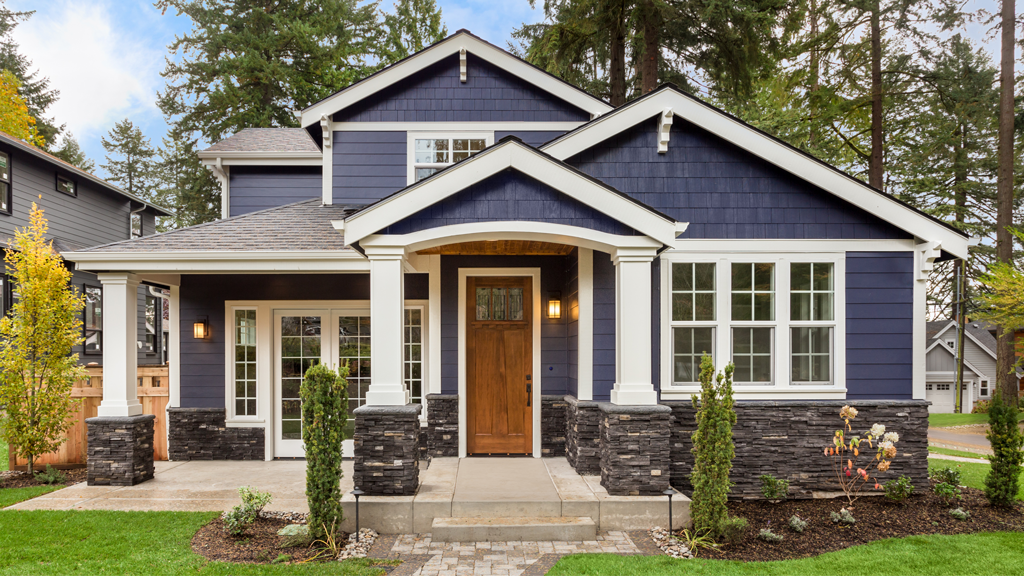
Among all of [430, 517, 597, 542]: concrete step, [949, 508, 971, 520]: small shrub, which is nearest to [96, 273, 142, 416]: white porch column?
[430, 517, 597, 542]: concrete step

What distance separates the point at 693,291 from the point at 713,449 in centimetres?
214

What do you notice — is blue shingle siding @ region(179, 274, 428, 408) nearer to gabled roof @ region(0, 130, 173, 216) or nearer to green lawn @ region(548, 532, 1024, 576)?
green lawn @ region(548, 532, 1024, 576)

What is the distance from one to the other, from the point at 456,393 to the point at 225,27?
52.9ft

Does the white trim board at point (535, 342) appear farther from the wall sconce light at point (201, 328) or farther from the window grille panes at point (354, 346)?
the wall sconce light at point (201, 328)

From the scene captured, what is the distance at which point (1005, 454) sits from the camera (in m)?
5.37

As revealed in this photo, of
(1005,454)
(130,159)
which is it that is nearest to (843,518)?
(1005,454)

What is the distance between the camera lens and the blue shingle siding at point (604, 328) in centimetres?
597

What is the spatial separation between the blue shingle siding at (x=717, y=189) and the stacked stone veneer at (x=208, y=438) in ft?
18.8

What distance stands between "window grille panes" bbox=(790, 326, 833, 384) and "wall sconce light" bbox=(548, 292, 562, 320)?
2725 mm

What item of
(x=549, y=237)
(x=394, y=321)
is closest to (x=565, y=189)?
(x=549, y=237)

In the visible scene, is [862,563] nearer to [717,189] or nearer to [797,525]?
[797,525]

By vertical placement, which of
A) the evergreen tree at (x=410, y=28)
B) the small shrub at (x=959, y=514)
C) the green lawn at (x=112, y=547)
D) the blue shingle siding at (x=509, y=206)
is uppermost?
the evergreen tree at (x=410, y=28)

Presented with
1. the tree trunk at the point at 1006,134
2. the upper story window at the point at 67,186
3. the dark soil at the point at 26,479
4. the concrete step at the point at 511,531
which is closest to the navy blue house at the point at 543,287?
the concrete step at the point at 511,531

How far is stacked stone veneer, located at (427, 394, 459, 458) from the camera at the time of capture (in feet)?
22.6
